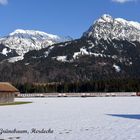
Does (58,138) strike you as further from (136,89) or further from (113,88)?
(113,88)

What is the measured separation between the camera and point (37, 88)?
199 meters

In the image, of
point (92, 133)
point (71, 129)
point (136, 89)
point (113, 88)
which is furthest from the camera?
point (113, 88)

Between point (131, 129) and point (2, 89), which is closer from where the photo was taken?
point (131, 129)

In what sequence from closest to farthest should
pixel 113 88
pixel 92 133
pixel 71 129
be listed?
pixel 92 133
pixel 71 129
pixel 113 88

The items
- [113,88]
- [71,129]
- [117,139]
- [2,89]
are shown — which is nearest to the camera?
[117,139]

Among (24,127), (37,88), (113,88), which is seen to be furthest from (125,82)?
(24,127)

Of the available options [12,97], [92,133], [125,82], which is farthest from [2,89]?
[125,82]

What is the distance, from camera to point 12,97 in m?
87.7

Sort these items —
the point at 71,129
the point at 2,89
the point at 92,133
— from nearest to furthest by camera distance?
the point at 92,133 → the point at 71,129 → the point at 2,89

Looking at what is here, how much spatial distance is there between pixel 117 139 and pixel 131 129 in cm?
479

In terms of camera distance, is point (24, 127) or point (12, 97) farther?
point (12, 97)

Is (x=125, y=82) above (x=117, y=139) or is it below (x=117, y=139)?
above

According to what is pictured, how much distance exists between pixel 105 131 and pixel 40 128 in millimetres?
5192

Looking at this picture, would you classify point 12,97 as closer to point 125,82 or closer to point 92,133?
point 92,133
